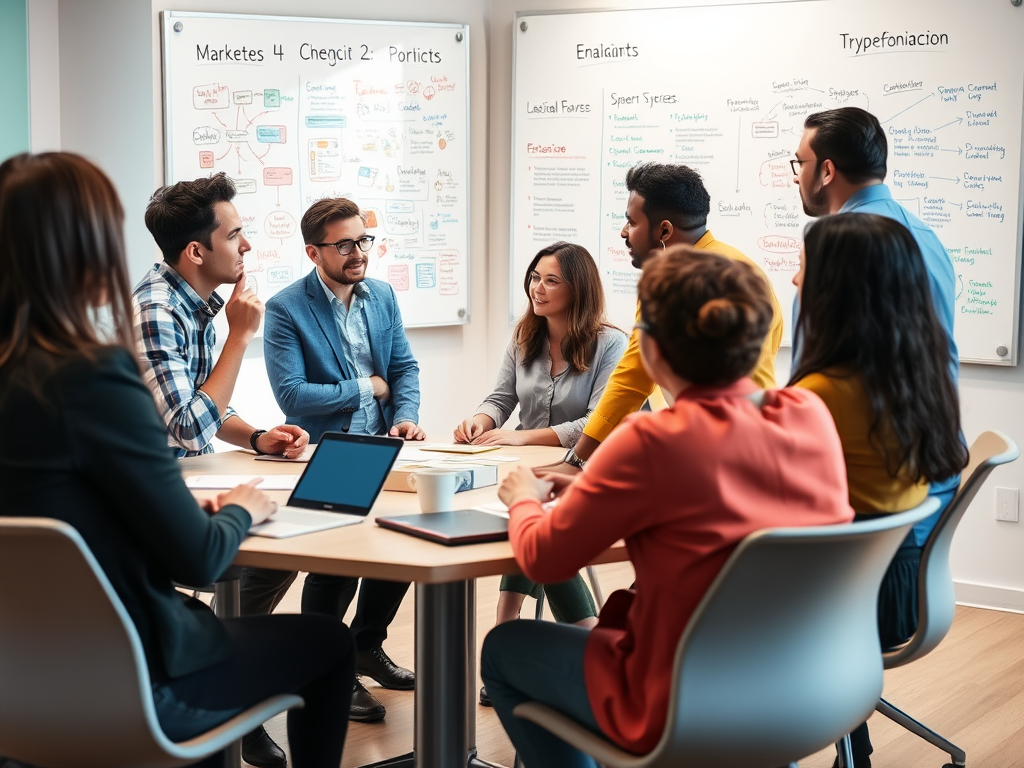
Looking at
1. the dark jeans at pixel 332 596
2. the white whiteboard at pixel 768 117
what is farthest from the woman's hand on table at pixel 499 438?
the white whiteboard at pixel 768 117

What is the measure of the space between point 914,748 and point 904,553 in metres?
0.95

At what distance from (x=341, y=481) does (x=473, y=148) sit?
3280 mm

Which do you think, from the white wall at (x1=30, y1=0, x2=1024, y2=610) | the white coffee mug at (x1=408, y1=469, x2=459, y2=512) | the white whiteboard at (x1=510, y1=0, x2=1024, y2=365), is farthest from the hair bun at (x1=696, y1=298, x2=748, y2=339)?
the white wall at (x1=30, y1=0, x2=1024, y2=610)

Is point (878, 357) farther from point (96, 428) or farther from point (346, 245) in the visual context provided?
point (346, 245)

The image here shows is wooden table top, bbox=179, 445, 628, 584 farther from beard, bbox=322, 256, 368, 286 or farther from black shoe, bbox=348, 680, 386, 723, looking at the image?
beard, bbox=322, 256, 368, 286

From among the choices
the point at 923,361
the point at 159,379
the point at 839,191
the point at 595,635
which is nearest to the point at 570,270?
the point at 839,191

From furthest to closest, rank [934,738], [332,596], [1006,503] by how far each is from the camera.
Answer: [1006,503] → [332,596] → [934,738]

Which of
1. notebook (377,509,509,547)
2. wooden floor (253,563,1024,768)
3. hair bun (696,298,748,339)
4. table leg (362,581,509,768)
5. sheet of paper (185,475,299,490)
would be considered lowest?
wooden floor (253,563,1024,768)

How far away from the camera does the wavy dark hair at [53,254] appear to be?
1.59 metres

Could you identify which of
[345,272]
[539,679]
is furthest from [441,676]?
[345,272]

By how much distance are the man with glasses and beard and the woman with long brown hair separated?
4.61ft

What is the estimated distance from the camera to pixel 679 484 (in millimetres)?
1560

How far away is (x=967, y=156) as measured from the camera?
13.4ft

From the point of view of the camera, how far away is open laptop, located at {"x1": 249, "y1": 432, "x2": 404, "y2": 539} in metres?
2.05
